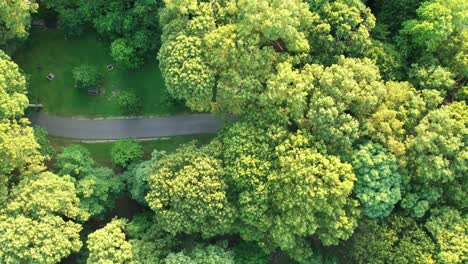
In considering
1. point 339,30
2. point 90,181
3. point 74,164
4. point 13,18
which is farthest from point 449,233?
point 13,18

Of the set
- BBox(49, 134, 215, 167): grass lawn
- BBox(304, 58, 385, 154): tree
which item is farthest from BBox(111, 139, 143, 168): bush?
BBox(304, 58, 385, 154): tree

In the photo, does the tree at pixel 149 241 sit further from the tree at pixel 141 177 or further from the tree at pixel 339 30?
the tree at pixel 339 30

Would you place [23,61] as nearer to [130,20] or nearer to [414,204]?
[130,20]

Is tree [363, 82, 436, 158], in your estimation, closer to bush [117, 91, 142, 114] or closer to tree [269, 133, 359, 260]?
tree [269, 133, 359, 260]

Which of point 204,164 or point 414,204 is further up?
point 414,204

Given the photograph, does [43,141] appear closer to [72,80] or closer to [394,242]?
[72,80]

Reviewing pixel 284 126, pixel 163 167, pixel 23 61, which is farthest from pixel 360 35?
pixel 23 61

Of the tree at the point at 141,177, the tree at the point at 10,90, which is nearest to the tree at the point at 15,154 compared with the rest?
the tree at the point at 10,90
